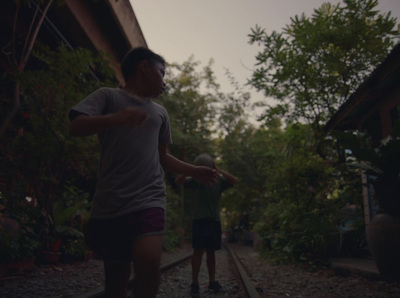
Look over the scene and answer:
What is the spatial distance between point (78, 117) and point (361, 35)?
1076 cm

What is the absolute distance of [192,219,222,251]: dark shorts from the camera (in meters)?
4.51

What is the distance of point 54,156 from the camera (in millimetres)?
6125

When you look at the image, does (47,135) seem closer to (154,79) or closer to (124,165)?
(154,79)

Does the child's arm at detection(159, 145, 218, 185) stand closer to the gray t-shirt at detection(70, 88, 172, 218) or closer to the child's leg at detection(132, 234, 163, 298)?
the gray t-shirt at detection(70, 88, 172, 218)

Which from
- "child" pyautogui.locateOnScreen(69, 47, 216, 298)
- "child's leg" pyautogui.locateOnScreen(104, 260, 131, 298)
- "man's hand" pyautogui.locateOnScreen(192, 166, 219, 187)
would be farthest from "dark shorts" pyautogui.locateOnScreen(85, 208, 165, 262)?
"man's hand" pyautogui.locateOnScreen(192, 166, 219, 187)

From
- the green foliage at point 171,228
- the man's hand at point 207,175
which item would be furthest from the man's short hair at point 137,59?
the green foliage at point 171,228

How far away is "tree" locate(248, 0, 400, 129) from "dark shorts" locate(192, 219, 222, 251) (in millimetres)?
7406

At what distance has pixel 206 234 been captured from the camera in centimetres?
453

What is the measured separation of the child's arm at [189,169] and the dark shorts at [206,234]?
8.20ft

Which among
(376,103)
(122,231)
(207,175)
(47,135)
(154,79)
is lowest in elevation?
(122,231)

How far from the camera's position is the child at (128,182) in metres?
1.63

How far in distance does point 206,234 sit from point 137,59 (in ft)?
10.2

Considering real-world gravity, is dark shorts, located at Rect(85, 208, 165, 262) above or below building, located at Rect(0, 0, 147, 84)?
below

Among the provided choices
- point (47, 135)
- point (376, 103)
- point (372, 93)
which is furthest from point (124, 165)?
point (376, 103)
